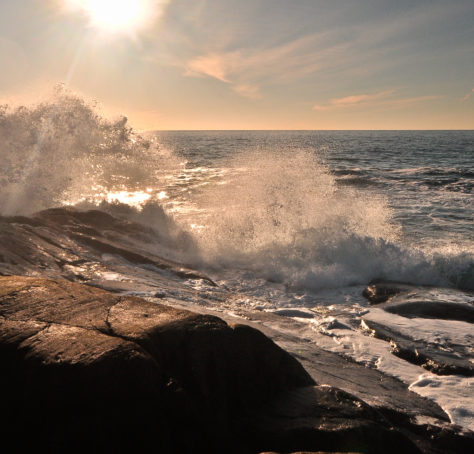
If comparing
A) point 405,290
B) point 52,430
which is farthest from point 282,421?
point 405,290

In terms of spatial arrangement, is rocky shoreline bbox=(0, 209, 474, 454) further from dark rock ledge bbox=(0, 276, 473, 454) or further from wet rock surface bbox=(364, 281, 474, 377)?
wet rock surface bbox=(364, 281, 474, 377)

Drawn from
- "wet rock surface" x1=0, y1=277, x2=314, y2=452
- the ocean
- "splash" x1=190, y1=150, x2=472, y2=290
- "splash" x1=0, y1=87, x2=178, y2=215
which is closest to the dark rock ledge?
"wet rock surface" x1=0, y1=277, x2=314, y2=452

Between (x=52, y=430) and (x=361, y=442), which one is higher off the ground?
(x=52, y=430)

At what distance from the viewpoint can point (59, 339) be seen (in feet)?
7.52

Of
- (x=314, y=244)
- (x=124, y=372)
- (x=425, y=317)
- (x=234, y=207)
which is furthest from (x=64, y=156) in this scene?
(x=124, y=372)

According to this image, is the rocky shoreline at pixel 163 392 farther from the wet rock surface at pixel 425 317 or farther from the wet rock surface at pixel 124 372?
the wet rock surface at pixel 425 317

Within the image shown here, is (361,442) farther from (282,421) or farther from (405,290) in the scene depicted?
(405,290)

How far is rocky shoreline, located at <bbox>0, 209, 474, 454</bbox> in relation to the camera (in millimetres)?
1976

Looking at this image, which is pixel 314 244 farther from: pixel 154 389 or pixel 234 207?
pixel 154 389

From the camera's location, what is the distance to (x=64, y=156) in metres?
13.8

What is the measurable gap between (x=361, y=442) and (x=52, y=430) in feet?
5.53

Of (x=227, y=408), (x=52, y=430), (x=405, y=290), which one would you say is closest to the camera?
(x=52, y=430)

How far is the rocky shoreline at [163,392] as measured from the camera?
1.98 metres

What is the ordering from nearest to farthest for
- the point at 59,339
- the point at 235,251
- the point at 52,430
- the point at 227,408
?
the point at 52,430 < the point at 59,339 < the point at 227,408 < the point at 235,251
